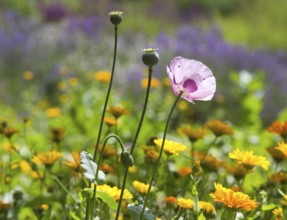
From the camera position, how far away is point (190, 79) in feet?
3.54

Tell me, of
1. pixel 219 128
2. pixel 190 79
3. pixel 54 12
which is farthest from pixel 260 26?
pixel 190 79

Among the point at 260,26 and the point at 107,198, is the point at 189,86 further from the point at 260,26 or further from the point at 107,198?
the point at 260,26

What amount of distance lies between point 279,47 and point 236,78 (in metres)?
4.75

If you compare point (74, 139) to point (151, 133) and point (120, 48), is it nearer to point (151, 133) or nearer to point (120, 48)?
point (151, 133)

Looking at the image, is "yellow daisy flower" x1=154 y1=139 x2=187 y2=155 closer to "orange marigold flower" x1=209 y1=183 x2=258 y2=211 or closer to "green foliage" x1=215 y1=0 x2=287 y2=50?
"orange marigold flower" x1=209 y1=183 x2=258 y2=211

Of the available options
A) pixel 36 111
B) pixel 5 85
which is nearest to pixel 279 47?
pixel 5 85

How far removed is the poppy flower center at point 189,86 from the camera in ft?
3.52

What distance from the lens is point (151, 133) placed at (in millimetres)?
2420

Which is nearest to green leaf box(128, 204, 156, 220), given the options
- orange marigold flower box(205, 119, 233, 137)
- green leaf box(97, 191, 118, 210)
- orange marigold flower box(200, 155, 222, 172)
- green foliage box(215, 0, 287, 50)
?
green leaf box(97, 191, 118, 210)

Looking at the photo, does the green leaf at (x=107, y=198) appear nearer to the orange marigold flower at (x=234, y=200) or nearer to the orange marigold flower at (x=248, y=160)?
the orange marigold flower at (x=234, y=200)

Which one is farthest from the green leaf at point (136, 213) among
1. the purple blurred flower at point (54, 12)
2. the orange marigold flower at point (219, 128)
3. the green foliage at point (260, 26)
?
the purple blurred flower at point (54, 12)

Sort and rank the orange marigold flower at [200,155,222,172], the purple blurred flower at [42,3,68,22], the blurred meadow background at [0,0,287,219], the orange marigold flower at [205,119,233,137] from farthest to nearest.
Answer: the purple blurred flower at [42,3,68,22] → the blurred meadow background at [0,0,287,219] → the orange marigold flower at [205,119,233,137] → the orange marigold flower at [200,155,222,172]

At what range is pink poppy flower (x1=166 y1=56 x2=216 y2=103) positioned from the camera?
1075 mm

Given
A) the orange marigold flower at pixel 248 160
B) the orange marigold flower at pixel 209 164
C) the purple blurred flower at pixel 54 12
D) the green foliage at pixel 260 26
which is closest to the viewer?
the orange marigold flower at pixel 248 160
